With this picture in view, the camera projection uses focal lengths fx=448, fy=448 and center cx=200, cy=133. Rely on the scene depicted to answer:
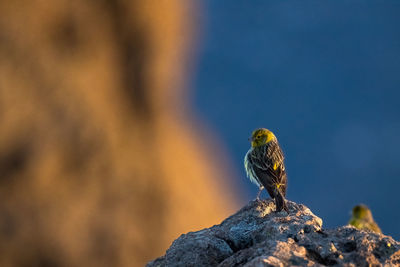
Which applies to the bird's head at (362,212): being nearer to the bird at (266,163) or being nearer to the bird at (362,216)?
the bird at (362,216)

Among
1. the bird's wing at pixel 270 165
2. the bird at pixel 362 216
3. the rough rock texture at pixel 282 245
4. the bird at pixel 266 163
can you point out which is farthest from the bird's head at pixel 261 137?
the rough rock texture at pixel 282 245

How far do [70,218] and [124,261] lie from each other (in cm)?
127

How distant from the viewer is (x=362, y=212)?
5156 millimetres

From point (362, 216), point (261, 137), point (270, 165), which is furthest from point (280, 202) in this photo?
point (362, 216)

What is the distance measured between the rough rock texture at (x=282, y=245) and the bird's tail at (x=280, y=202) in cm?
36

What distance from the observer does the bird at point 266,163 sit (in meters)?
4.29

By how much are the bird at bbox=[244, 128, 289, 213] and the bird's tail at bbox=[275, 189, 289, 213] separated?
0.16 m

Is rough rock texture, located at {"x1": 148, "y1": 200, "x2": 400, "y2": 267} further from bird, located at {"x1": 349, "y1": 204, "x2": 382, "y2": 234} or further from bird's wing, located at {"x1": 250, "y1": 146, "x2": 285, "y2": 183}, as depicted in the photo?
bird, located at {"x1": 349, "y1": 204, "x2": 382, "y2": 234}

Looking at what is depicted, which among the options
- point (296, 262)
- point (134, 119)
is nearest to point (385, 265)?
point (296, 262)

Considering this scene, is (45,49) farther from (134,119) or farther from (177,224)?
(177,224)

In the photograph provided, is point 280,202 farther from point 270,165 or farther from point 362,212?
point 362,212

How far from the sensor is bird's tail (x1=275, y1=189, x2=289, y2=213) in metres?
3.53

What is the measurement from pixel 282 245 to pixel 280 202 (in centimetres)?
153

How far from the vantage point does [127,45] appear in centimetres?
912
